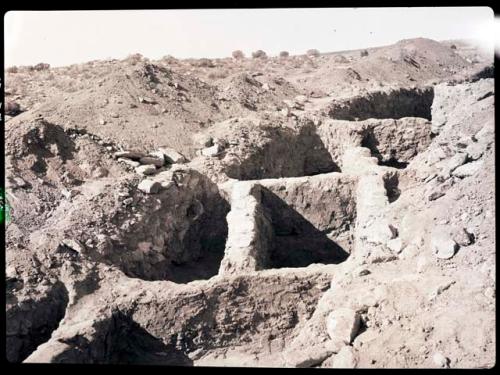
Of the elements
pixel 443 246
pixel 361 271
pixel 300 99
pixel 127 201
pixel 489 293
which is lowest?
pixel 489 293

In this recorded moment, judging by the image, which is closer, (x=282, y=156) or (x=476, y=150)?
(x=476, y=150)

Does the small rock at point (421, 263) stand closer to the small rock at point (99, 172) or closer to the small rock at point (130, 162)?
the small rock at point (130, 162)

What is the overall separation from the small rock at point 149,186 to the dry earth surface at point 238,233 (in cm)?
2

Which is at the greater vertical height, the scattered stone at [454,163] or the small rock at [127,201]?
the scattered stone at [454,163]

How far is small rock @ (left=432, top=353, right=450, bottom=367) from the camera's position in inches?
205

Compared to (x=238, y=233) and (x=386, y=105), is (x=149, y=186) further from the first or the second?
(x=386, y=105)

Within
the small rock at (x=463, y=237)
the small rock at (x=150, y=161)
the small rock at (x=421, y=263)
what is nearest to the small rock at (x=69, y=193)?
the small rock at (x=150, y=161)

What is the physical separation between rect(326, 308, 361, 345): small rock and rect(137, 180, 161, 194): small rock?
4.07m

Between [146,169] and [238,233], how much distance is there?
8.32 ft

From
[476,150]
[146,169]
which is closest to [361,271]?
[476,150]

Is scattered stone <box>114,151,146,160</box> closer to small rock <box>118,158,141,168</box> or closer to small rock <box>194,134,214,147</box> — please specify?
small rock <box>118,158,141,168</box>

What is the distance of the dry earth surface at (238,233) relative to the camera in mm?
6078

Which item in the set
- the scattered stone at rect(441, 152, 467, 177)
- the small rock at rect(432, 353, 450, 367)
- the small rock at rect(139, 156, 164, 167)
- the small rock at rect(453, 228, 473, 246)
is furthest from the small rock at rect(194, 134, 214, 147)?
the small rock at rect(432, 353, 450, 367)

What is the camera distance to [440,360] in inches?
206
